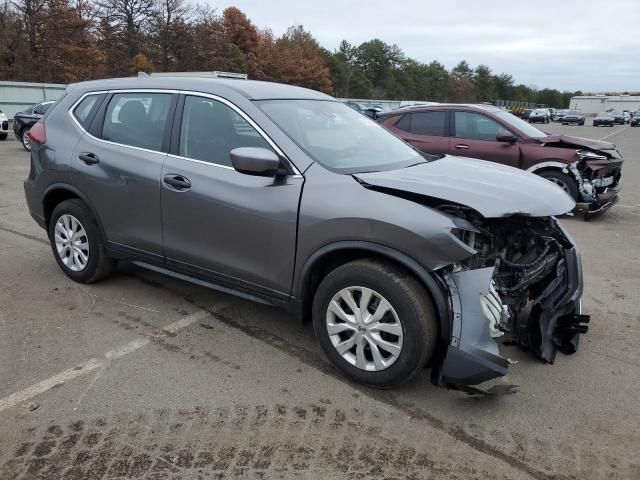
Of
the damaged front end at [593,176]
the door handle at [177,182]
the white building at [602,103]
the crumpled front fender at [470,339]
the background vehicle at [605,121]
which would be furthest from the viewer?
the white building at [602,103]

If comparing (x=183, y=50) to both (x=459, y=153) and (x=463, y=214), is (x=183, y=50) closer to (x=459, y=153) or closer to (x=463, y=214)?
(x=459, y=153)

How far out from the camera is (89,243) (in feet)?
14.8

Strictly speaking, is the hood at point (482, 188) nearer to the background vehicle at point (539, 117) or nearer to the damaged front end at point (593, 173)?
the damaged front end at point (593, 173)

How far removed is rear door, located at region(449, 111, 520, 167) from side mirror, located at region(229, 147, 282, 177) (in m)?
5.84

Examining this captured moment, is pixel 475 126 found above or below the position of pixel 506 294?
above

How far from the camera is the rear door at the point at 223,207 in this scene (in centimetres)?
336

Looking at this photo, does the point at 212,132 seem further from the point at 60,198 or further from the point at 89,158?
Result: the point at 60,198

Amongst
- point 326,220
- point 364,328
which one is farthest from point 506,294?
point 326,220

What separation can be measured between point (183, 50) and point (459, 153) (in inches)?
1852

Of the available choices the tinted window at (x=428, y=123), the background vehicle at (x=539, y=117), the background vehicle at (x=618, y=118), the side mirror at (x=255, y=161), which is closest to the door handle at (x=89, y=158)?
the side mirror at (x=255, y=161)

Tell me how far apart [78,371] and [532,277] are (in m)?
3.01

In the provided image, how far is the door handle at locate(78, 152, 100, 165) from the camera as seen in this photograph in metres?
4.27

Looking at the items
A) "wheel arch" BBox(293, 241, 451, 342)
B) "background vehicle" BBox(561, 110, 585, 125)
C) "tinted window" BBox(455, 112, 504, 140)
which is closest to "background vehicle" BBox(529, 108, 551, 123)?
"background vehicle" BBox(561, 110, 585, 125)

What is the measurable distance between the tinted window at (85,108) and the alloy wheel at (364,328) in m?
2.84
